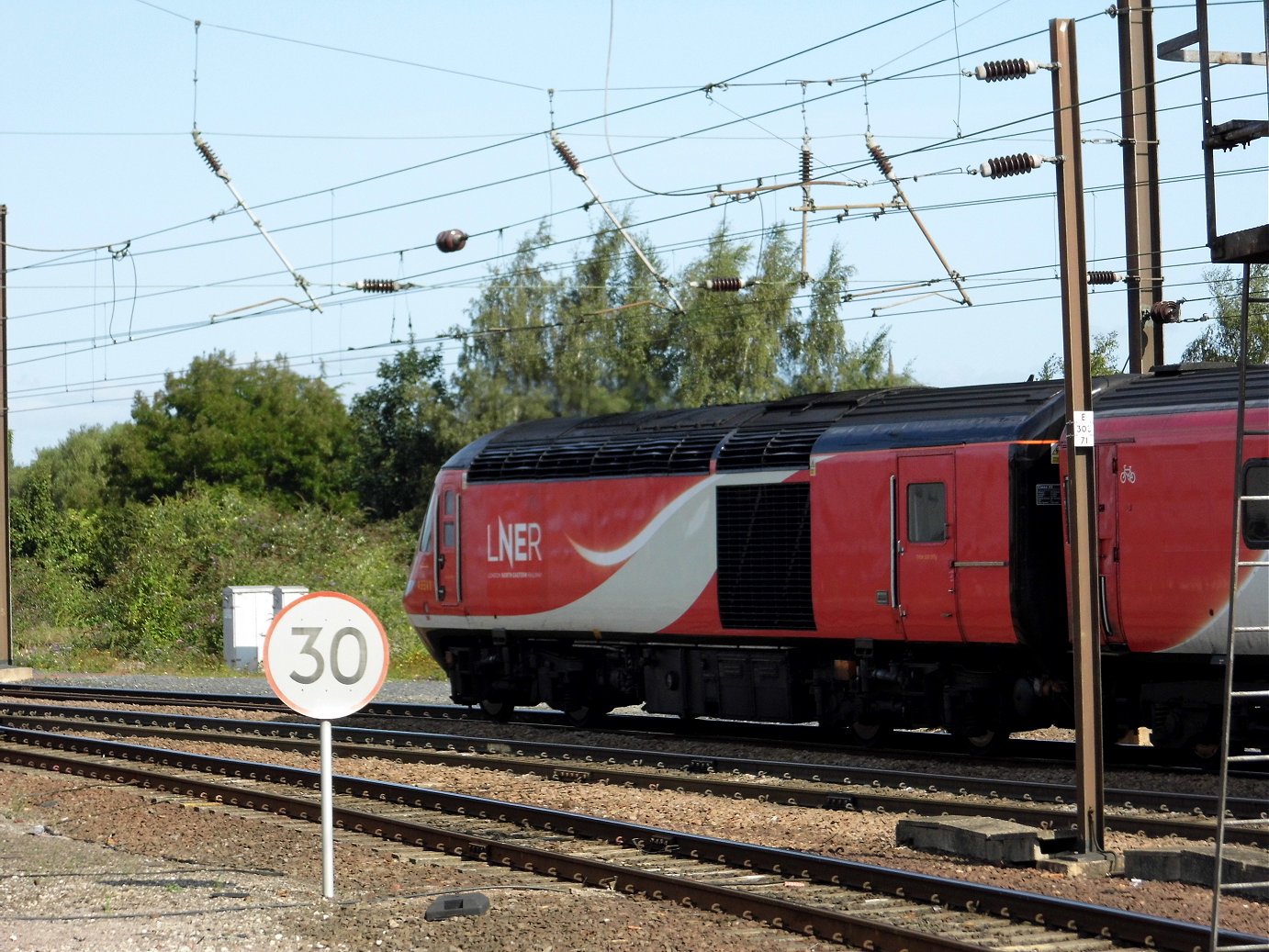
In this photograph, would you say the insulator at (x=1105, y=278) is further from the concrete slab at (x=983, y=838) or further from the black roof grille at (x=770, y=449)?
the concrete slab at (x=983, y=838)

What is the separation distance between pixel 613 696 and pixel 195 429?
53.8 meters

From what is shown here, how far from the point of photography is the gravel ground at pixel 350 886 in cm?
865

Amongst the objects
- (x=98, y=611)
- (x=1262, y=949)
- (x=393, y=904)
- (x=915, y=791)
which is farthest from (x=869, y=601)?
(x=98, y=611)

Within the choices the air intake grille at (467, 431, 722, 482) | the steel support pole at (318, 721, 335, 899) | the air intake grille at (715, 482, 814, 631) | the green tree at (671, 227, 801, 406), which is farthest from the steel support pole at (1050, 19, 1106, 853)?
the green tree at (671, 227, 801, 406)

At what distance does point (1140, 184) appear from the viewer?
18.2 m

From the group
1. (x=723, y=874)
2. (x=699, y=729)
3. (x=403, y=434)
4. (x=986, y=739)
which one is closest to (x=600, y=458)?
(x=699, y=729)

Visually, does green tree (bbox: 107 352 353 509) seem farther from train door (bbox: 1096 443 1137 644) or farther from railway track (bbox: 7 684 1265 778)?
train door (bbox: 1096 443 1137 644)

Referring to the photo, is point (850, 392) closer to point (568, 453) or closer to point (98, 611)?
point (568, 453)

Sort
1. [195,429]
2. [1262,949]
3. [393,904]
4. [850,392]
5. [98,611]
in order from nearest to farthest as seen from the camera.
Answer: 1. [1262,949]
2. [393,904]
3. [850,392]
4. [98,611]
5. [195,429]

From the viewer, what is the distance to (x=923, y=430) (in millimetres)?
16578

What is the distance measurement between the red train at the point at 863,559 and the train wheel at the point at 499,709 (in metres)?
0.07

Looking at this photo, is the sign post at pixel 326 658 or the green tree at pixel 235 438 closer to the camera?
the sign post at pixel 326 658

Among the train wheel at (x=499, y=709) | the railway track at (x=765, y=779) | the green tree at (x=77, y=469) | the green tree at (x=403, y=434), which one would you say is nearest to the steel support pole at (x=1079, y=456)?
the railway track at (x=765, y=779)

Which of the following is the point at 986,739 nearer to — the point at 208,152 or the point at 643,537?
the point at 643,537
